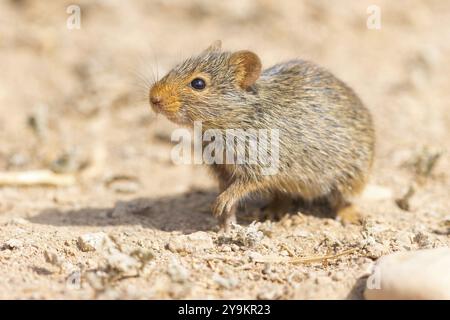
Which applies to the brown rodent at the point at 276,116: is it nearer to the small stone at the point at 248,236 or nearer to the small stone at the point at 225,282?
the small stone at the point at 248,236

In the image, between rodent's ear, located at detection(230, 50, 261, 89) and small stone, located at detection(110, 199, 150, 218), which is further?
small stone, located at detection(110, 199, 150, 218)

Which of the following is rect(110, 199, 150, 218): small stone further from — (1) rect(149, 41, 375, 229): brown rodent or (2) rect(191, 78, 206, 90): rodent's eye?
(2) rect(191, 78, 206, 90): rodent's eye

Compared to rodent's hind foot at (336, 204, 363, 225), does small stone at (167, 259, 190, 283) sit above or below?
below

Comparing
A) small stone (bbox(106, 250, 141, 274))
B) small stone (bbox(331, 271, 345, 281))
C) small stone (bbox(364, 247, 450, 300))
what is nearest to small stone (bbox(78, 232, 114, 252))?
small stone (bbox(106, 250, 141, 274))

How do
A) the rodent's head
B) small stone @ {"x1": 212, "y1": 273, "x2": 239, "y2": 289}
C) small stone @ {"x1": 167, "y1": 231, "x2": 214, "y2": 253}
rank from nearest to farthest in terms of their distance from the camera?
small stone @ {"x1": 212, "y1": 273, "x2": 239, "y2": 289}
small stone @ {"x1": 167, "y1": 231, "x2": 214, "y2": 253}
the rodent's head

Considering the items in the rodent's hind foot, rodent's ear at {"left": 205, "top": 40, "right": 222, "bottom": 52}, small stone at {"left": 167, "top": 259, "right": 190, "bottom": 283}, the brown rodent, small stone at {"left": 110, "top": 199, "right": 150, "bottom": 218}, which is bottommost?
small stone at {"left": 167, "top": 259, "right": 190, "bottom": 283}

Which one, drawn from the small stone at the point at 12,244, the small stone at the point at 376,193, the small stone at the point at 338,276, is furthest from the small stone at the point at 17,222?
the small stone at the point at 376,193
